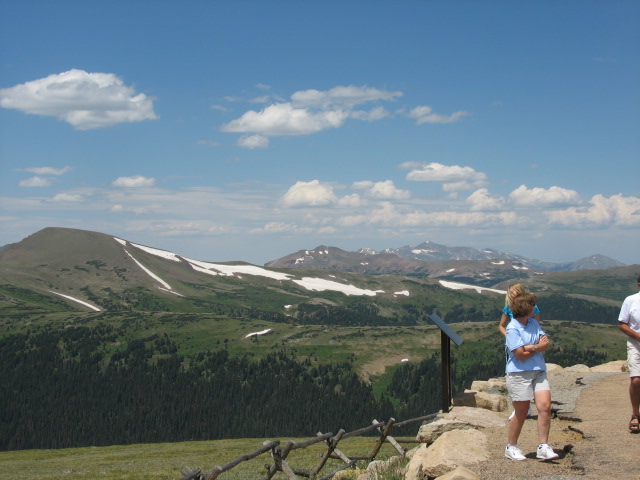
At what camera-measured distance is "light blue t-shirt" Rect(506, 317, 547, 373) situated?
14.2 meters

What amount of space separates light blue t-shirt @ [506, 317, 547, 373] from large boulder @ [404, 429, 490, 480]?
9.52 feet

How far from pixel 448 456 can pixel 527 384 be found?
3.04 m

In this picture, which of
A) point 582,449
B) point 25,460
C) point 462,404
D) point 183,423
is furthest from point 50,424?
point 582,449

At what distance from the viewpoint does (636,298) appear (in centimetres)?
1655

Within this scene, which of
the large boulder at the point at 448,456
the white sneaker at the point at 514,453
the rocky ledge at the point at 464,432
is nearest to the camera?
the white sneaker at the point at 514,453

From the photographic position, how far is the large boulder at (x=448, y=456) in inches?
581

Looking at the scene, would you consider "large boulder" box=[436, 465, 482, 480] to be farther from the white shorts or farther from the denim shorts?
the white shorts

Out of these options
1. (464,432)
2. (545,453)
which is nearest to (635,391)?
(545,453)

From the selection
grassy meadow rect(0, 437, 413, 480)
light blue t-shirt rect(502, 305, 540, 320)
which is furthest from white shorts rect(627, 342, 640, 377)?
grassy meadow rect(0, 437, 413, 480)

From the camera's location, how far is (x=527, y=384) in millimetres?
14297

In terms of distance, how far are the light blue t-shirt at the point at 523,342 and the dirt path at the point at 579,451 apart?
2.52m

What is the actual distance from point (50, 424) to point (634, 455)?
21623 centimetres

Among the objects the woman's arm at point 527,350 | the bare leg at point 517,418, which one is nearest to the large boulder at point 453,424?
the bare leg at point 517,418

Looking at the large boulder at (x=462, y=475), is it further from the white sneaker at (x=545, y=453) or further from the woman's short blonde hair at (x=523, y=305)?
the woman's short blonde hair at (x=523, y=305)
